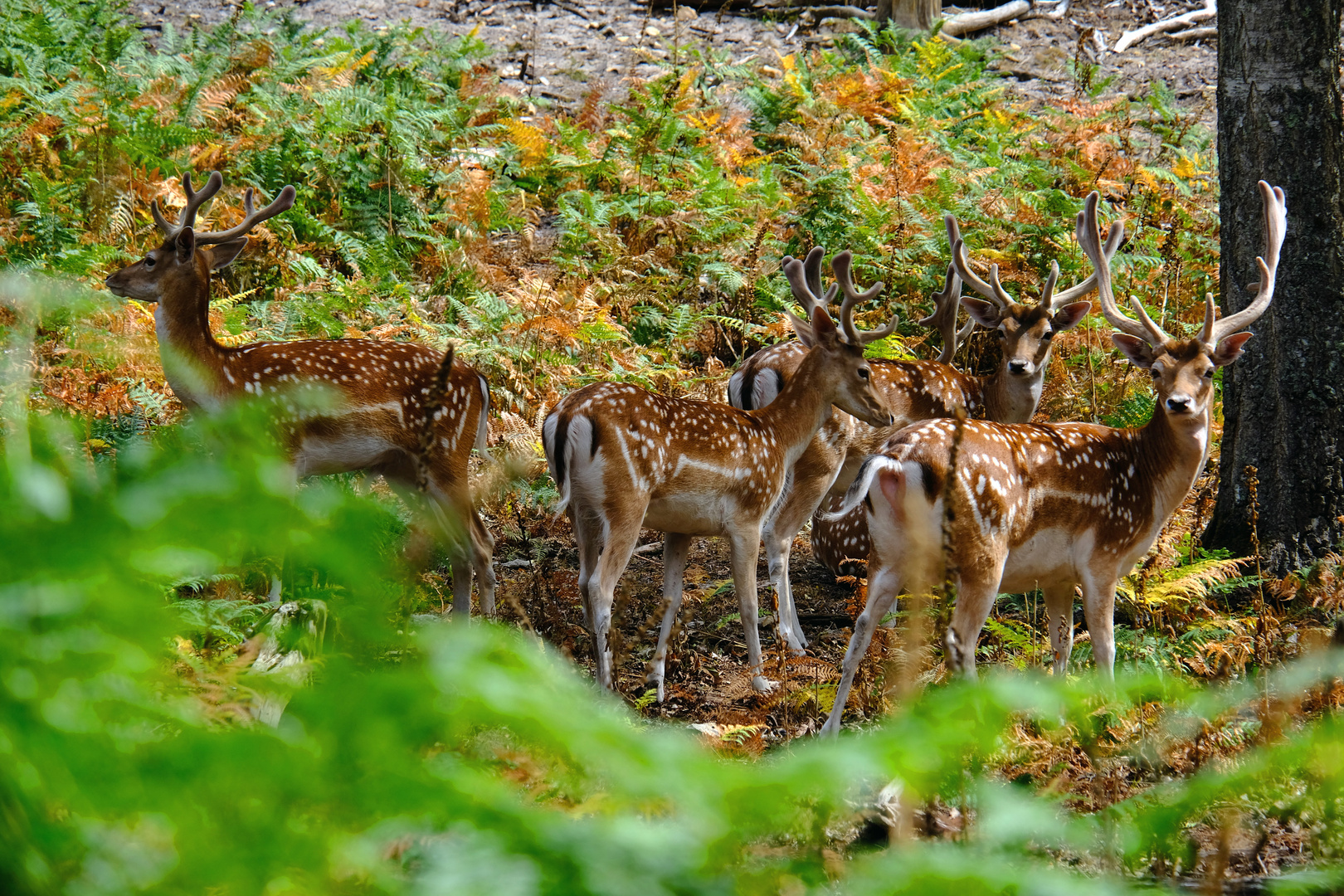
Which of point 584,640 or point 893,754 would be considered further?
point 584,640

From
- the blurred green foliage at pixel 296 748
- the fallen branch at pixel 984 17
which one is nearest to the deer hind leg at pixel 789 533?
the blurred green foliage at pixel 296 748

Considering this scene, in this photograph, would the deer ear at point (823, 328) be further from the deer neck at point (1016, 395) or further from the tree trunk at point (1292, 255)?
the tree trunk at point (1292, 255)

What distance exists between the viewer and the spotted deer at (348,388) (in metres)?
6.12

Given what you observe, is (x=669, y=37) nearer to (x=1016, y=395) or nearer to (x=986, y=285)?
(x=986, y=285)

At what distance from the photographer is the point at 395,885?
2.74 ft

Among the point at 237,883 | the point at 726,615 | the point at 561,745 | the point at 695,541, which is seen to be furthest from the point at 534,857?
the point at 695,541

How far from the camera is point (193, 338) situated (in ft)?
20.8

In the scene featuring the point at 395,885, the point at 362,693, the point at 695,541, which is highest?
the point at 362,693

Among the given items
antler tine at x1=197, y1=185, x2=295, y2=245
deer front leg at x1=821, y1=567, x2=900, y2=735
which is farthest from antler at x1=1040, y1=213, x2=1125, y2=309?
antler tine at x1=197, y1=185, x2=295, y2=245

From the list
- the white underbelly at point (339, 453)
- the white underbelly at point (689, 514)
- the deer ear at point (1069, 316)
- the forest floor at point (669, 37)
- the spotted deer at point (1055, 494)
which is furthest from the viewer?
the forest floor at point (669, 37)

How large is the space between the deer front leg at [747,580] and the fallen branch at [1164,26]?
1118cm

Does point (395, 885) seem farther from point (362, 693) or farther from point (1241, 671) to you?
point (1241, 671)

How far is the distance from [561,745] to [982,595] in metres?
4.25

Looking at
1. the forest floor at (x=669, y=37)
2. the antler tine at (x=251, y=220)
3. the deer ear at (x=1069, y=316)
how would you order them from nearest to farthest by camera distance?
Result: the antler tine at (x=251, y=220)
the deer ear at (x=1069, y=316)
the forest floor at (x=669, y=37)
